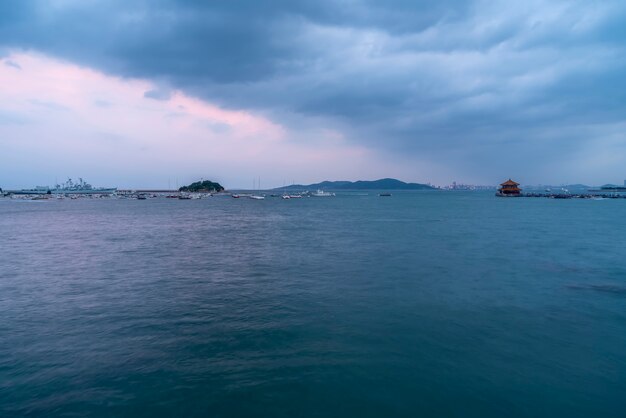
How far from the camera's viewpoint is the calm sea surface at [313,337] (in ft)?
29.6

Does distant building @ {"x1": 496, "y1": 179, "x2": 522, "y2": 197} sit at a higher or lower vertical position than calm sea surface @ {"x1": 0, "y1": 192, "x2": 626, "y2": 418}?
higher

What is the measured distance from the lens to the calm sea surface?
29.6ft

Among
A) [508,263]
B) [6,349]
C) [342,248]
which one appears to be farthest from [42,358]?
[508,263]

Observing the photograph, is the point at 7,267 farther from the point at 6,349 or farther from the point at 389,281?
the point at 389,281

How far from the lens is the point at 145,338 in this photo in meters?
12.3

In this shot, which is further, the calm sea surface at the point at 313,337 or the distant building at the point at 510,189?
the distant building at the point at 510,189

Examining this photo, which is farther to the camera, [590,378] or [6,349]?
[6,349]

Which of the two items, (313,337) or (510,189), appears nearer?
(313,337)

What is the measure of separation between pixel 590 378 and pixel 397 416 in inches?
235

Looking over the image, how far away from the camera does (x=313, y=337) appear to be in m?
12.4

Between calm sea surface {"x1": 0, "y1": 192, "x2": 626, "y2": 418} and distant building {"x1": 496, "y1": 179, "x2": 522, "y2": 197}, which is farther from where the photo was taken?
distant building {"x1": 496, "y1": 179, "x2": 522, "y2": 197}

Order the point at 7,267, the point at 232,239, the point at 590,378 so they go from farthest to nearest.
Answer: the point at 232,239
the point at 7,267
the point at 590,378

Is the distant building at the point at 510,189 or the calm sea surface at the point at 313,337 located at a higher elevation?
the distant building at the point at 510,189

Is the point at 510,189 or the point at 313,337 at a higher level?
the point at 510,189
